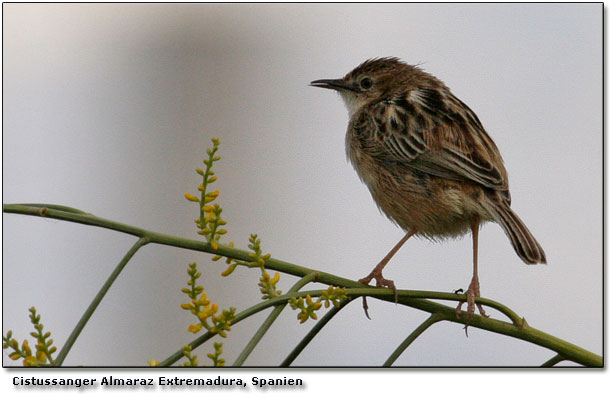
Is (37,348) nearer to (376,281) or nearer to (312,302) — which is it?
(312,302)

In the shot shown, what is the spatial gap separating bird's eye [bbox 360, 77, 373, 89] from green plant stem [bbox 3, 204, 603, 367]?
278cm

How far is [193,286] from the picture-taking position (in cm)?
237

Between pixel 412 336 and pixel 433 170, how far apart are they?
72.3 inches

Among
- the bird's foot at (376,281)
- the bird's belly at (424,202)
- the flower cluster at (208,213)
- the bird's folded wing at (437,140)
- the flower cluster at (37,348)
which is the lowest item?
the flower cluster at (37,348)

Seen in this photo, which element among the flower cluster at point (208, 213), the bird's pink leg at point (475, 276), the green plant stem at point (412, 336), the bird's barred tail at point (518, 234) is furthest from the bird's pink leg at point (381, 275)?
the flower cluster at point (208, 213)

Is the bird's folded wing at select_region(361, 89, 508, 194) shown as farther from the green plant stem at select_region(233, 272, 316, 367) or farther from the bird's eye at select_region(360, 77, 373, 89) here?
the green plant stem at select_region(233, 272, 316, 367)

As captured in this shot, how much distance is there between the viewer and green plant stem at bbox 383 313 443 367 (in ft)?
8.43

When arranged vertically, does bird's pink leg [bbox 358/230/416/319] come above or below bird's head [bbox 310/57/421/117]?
below

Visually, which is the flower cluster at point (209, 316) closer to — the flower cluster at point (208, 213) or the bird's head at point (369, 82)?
the flower cluster at point (208, 213)

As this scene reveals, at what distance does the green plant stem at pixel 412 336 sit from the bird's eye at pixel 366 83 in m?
2.95

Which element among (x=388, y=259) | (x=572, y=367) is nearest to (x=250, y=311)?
(x=572, y=367)

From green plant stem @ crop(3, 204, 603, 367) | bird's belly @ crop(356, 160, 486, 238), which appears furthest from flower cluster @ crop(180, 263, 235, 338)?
bird's belly @ crop(356, 160, 486, 238)

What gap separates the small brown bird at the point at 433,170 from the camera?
4.17 meters

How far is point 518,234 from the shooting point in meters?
3.87
